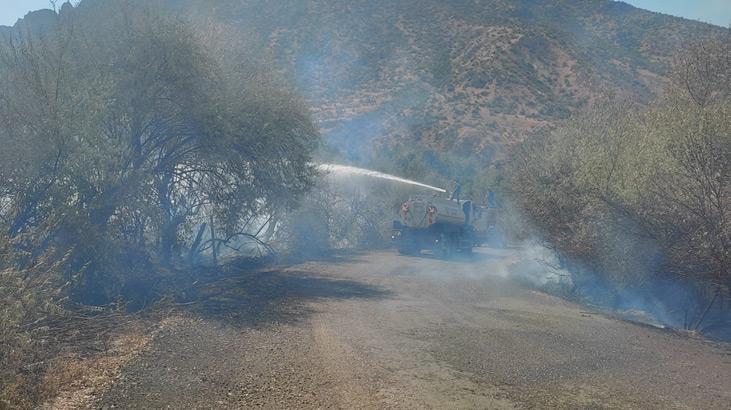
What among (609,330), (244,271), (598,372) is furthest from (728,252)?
(244,271)

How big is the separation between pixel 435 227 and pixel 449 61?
4112 cm

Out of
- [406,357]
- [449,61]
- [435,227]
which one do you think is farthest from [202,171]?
[449,61]

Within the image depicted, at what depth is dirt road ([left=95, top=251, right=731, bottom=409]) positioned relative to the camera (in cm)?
795

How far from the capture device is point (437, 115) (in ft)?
209

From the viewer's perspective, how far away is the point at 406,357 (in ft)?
32.7

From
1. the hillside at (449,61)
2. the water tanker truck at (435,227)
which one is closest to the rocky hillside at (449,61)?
the hillside at (449,61)

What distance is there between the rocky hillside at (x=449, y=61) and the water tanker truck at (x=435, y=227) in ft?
81.5

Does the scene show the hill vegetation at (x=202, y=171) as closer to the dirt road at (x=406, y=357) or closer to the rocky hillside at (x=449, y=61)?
the dirt road at (x=406, y=357)

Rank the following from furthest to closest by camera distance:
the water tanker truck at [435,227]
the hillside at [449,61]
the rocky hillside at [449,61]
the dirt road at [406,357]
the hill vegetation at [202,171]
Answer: the hillside at [449,61] → the rocky hillside at [449,61] → the water tanker truck at [435,227] → the hill vegetation at [202,171] → the dirt road at [406,357]

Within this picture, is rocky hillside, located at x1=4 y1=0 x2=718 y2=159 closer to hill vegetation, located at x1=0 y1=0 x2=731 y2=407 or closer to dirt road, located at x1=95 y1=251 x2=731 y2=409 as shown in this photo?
hill vegetation, located at x1=0 y1=0 x2=731 y2=407

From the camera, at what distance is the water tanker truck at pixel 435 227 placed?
3039 cm

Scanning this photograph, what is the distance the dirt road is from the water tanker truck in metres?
13.5

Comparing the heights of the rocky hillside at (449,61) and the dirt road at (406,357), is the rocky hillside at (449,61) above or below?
above

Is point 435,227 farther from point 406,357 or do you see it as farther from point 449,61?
point 449,61
